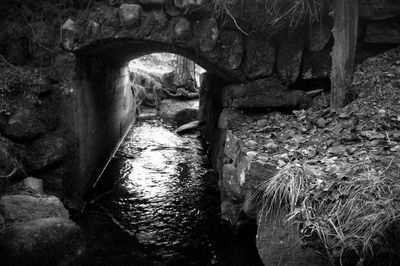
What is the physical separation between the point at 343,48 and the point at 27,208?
455 cm

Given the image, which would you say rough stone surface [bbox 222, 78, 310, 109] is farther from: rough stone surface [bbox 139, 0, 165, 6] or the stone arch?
rough stone surface [bbox 139, 0, 165, 6]

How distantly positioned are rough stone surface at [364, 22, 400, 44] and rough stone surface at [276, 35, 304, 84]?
104 centimetres

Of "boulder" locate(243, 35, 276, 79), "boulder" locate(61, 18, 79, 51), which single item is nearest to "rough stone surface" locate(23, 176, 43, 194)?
"boulder" locate(61, 18, 79, 51)

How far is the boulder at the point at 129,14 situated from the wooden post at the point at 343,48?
2826 mm

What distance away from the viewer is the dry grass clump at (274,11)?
5.14m

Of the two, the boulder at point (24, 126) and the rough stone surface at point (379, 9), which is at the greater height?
the rough stone surface at point (379, 9)

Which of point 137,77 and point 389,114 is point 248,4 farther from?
point 137,77

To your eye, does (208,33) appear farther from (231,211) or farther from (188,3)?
(231,211)

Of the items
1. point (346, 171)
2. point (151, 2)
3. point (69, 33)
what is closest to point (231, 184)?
point (346, 171)

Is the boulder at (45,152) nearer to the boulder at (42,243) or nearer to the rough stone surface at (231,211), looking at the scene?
the boulder at (42,243)

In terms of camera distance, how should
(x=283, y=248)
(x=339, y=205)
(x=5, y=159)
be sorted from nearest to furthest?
(x=339, y=205) < (x=283, y=248) < (x=5, y=159)

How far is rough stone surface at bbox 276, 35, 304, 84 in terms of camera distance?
5.66 m

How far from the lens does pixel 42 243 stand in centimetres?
330

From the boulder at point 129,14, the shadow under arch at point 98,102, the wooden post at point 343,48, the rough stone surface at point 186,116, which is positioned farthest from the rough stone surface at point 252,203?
the rough stone surface at point 186,116
